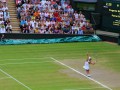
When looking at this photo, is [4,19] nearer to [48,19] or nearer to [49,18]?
[48,19]

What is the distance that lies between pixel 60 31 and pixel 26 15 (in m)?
3.76

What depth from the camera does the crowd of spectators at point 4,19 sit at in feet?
131

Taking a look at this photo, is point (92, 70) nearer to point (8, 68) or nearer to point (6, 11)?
point (8, 68)

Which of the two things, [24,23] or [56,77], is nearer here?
[56,77]

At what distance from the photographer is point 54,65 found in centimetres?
3228

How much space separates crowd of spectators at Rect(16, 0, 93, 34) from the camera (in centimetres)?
4212

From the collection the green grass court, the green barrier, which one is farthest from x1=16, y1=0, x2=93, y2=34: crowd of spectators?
the green grass court

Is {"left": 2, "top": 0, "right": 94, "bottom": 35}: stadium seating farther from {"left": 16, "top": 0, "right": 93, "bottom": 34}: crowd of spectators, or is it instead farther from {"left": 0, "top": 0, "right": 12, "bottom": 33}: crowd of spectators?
{"left": 0, "top": 0, "right": 12, "bottom": 33}: crowd of spectators

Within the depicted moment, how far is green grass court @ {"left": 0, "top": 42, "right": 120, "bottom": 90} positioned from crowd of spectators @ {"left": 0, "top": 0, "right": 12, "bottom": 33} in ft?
7.88

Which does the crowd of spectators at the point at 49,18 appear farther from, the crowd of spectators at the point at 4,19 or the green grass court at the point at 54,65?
the green grass court at the point at 54,65

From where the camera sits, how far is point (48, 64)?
3247 cm

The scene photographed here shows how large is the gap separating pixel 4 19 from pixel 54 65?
1122cm

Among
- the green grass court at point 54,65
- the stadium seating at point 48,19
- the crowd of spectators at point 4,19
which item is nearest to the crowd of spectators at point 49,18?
the stadium seating at point 48,19

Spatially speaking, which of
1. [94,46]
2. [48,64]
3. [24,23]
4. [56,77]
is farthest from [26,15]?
[56,77]
